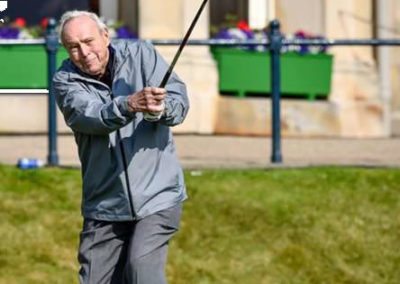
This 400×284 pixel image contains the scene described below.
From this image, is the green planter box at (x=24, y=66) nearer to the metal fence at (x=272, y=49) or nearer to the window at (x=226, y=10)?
the metal fence at (x=272, y=49)

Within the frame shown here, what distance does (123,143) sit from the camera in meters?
6.82

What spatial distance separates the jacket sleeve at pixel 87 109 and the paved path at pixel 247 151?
16.6ft

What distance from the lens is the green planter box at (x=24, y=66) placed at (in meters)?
13.7

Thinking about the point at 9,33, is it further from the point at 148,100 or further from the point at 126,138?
the point at 148,100

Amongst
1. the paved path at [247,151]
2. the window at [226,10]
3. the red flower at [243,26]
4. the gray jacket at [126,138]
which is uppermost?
the window at [226,10]

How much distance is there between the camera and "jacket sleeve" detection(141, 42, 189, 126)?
6.68m

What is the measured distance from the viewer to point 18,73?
45.4ft

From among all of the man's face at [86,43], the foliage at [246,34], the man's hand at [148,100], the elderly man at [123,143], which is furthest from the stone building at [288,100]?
the man's hand at [148,100]

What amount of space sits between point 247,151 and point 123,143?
21.9ft

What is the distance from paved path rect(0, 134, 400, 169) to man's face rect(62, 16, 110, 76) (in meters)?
5.20

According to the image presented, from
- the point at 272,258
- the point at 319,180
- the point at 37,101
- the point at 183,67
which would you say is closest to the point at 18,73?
the point at 37,101

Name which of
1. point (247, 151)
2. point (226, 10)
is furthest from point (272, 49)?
point (226, 10)

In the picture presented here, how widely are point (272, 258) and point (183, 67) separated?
17.2 ft

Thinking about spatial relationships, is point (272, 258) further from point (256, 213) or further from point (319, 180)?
point (319, 180)
